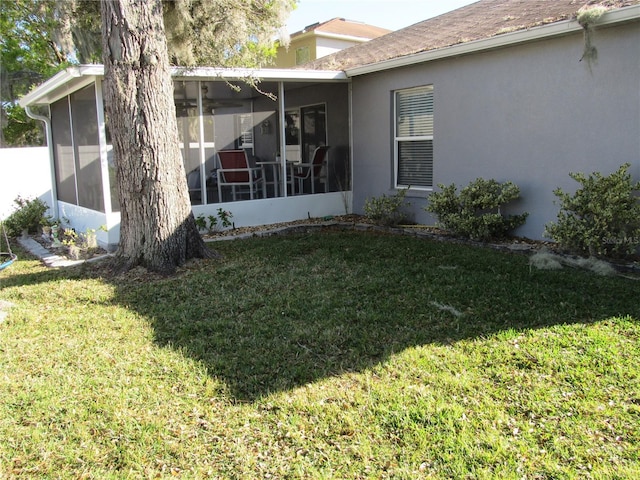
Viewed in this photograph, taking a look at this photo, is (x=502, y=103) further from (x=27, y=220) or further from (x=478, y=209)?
(x=27, y=220)

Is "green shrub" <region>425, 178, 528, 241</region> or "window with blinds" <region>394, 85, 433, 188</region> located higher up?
"window with blinds" <region>394, 85, 433, 188</region>

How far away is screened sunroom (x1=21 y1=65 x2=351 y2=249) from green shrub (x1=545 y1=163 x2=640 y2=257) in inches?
187

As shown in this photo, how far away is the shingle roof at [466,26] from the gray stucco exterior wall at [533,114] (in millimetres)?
284

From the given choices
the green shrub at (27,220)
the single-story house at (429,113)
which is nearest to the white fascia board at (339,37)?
the single-story house at (429,113)

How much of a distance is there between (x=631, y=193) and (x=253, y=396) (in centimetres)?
487

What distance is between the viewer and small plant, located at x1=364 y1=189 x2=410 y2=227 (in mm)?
8562

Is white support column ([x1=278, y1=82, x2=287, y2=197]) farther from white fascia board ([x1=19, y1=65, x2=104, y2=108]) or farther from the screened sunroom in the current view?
white fascia board ([x1=19, y1=65, x2=104, y2=108])

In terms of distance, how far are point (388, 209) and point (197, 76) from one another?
369 cm

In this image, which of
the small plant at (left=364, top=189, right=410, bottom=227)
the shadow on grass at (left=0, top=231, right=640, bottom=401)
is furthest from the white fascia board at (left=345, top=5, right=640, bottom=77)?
the shadow on grass at (left=0, top=231, right=640, bottom=401)

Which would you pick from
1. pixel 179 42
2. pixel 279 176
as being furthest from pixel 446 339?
pixel 179 42

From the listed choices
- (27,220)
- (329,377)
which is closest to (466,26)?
(329,377)

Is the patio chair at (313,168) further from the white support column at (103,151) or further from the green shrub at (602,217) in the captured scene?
the green shrub at (602,217)

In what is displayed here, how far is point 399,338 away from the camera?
409 centimetres

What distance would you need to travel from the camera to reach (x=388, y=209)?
8594 mm
